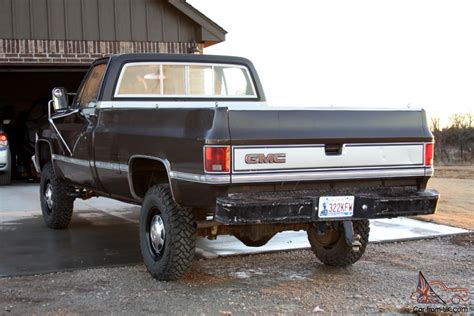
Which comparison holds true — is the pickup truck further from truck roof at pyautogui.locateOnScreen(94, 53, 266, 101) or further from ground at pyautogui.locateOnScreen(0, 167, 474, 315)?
ground at pyautogui.locateOnScreen(0, 167, 474, 315)

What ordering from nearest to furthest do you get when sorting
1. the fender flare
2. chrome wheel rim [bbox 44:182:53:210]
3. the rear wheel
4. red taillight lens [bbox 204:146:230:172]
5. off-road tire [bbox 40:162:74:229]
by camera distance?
red taillight lens [bbox 204:146:230:172]
the fender flare
off-road tire [bbox 40:162:74:229]
chrome wheel rim [bbox 44:182:53:210]
the rear wheel

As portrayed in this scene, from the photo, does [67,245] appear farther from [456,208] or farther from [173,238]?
[456,208]

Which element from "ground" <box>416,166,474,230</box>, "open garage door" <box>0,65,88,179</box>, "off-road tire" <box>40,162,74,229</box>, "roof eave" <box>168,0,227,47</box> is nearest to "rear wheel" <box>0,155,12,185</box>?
"open garage door" <box>0,65,88,179</box>

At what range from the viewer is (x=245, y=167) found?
474 cm

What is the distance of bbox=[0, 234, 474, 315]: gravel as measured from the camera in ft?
15.7

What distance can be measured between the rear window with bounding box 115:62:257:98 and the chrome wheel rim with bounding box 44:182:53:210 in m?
2.14

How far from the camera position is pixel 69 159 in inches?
284

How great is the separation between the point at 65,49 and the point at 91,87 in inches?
243

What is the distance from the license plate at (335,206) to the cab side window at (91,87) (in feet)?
9.40

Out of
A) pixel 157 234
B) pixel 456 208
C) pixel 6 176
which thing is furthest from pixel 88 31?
A: pixel 157 234

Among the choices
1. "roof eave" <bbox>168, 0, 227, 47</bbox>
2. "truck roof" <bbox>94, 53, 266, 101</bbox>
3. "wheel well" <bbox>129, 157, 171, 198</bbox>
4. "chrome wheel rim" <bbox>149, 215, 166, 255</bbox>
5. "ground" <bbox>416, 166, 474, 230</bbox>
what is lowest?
"ground" <bbox>416, 166, 474, 230</bbox>

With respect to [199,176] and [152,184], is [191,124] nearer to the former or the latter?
[199,176]

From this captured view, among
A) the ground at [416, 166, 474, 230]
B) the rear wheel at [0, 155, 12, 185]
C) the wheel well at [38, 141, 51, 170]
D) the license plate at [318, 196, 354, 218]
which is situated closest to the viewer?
the license plate at [318, 196, 354, 218]

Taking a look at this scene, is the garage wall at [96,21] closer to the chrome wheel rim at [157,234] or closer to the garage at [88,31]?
the garage at [88,31]
